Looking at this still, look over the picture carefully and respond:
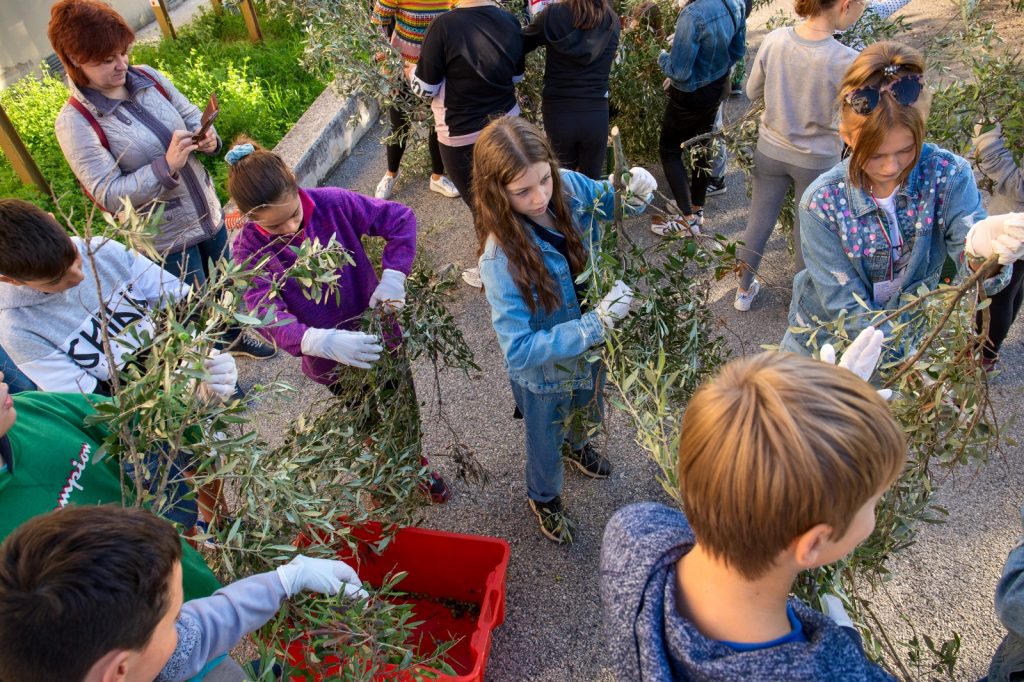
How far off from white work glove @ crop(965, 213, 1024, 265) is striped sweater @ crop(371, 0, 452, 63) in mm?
3287

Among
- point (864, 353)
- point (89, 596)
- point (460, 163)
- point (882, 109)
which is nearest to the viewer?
point (89, 596)

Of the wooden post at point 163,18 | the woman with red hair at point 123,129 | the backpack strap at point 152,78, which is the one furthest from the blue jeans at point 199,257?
the wooden post at point 163,18

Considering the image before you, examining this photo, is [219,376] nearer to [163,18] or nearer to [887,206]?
[887,206]

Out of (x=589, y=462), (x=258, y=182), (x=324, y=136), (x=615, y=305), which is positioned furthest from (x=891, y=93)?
(x=324, y=136)

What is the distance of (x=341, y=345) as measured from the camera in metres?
A: 2.59

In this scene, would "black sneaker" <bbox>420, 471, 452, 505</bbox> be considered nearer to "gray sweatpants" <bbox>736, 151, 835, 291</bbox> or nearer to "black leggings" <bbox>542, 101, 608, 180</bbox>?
"gray sweatpants" <bbox>736, 151, 835, 291</bbox>

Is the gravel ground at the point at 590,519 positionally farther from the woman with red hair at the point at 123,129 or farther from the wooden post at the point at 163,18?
the wooden post at the point at 163,18

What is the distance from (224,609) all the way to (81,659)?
415 millimetres

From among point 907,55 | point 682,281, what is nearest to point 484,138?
point 682,281

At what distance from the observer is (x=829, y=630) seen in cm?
117

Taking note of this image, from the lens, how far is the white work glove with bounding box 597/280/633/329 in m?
2.25

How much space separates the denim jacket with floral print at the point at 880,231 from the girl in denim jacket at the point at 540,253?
0.64 metres

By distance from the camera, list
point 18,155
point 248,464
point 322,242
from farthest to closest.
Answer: point 18,155 → point 322,242 → point 248,464

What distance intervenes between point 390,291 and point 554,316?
74 centimetres
